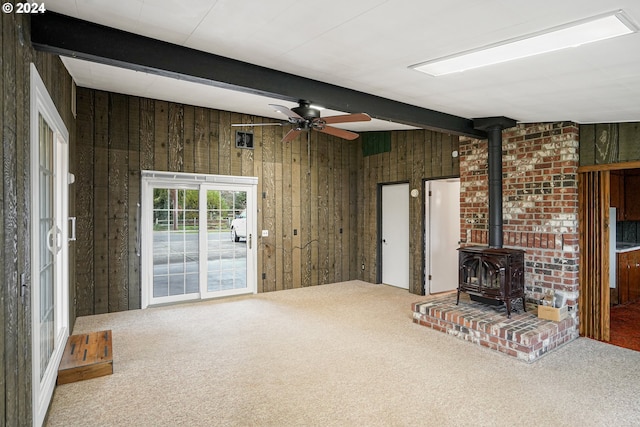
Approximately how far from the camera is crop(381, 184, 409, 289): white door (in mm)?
6742

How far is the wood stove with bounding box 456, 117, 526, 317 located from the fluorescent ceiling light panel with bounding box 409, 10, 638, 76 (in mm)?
1878

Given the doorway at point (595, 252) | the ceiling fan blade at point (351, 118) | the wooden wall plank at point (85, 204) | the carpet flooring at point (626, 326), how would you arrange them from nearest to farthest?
the ceiling fan blade at point (351, 118) < the carpet flooring at point (626, 326) < the doorway at point (595, 252) < the wooden wall plank at point (85, 204)

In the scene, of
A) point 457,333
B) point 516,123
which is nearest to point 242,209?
point 457,333

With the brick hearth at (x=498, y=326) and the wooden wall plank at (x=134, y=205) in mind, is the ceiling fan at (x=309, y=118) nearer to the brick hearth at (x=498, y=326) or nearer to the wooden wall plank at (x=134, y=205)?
the brick hearth at (x=498, y=326)

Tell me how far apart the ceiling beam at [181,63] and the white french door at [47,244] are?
0.93 feet

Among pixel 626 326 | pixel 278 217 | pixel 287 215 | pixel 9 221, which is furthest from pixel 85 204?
pixel 626 326

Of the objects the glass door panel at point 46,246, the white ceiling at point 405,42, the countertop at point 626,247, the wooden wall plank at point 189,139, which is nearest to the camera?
the white ceiling at point 405,42

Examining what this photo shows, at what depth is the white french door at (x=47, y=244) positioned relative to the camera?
234 cm

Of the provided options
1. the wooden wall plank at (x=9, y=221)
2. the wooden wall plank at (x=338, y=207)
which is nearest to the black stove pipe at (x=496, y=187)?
the wooden wall plank at (x=338, y=207)

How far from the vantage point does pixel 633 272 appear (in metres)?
5.71

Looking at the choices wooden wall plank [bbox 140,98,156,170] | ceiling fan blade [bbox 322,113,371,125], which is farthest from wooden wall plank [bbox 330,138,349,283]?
ceiling fan blade [bbox 322,113,371,125]

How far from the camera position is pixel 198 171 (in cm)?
578

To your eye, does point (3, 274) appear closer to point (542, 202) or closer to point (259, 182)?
point (259, 182)

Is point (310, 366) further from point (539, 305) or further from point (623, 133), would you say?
point (623, 133)
